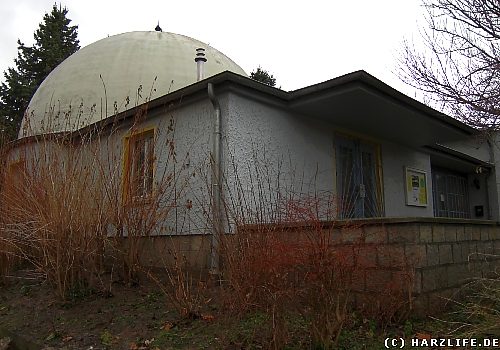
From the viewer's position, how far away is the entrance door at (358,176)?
857 centimetres

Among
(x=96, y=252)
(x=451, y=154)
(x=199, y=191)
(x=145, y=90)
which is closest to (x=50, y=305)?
(x=96, y=252)

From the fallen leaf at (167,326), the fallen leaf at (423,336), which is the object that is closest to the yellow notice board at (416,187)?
the fallen leaf at (423,336)

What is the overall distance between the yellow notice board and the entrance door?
4.12 feet

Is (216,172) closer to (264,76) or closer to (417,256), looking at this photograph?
(417,256)

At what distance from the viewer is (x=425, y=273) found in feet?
14.5

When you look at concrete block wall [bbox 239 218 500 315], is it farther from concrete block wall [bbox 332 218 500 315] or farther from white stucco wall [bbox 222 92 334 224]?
white stucco wall [bbox 222 92 334 224]

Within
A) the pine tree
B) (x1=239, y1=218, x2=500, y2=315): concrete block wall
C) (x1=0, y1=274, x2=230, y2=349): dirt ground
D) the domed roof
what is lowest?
(x1=0, y1=274, x2=230, y2=349): dirt ground

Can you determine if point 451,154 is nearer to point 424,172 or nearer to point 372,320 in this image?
point 424,172

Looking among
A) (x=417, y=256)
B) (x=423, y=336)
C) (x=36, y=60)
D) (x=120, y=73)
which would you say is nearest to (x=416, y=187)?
(x=417, y=256)

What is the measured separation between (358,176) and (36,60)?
21264 millimetres

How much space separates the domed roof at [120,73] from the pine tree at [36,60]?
10.3 meters

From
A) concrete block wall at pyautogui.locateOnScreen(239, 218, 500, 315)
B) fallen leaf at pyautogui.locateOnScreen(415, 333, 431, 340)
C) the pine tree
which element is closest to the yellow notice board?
concrete block wall at pyautogui.locateOnScreen(239, 218, 500, 315)

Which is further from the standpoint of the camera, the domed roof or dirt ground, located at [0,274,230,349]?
the domed roof

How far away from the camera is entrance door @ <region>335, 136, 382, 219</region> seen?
857 centimetres
